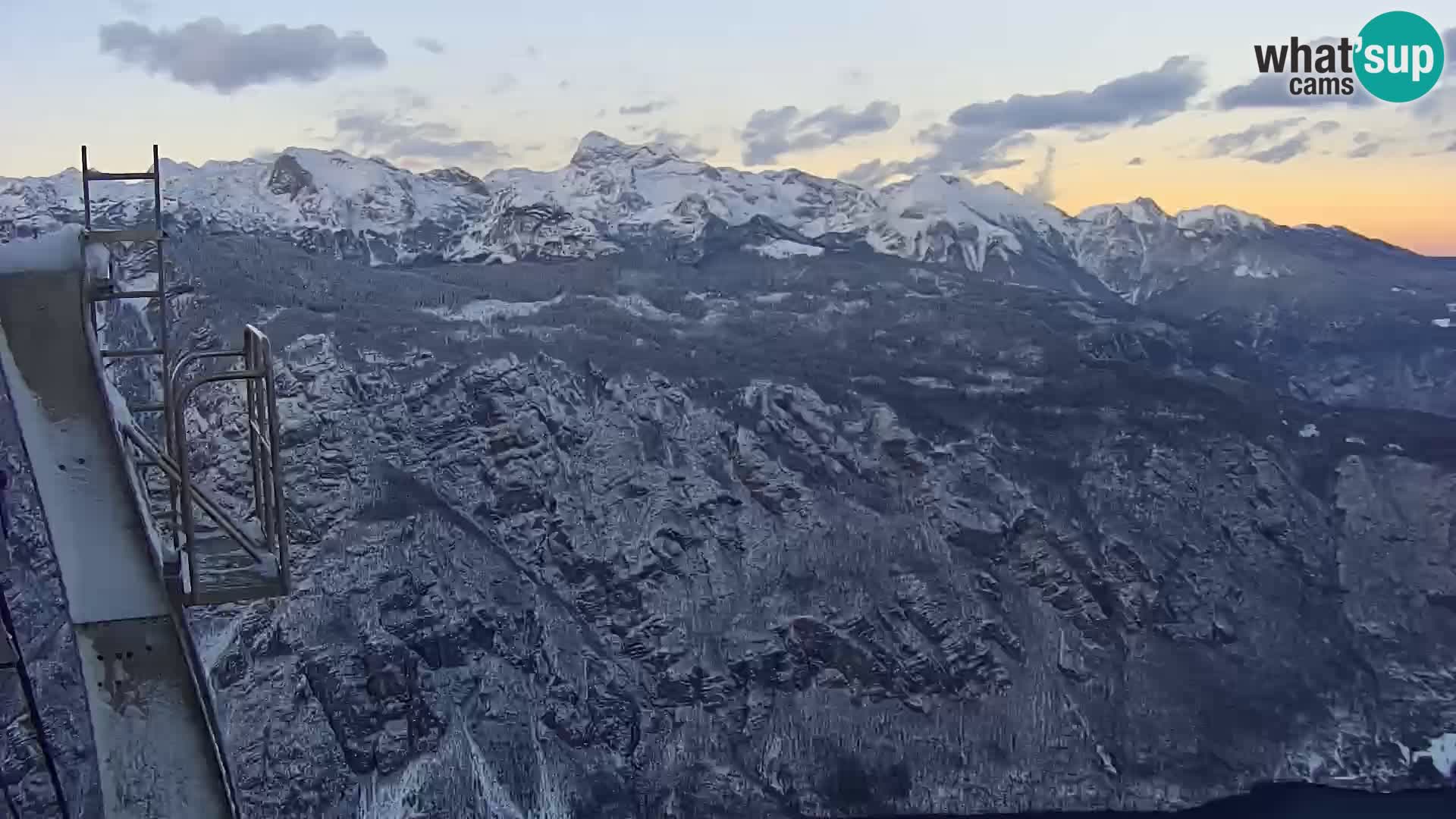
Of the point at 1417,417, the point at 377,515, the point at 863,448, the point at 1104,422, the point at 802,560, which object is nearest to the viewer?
the point at 377,515

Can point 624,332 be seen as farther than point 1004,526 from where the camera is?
Yes

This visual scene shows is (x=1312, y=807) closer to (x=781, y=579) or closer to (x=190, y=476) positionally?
(x=781, y=579)

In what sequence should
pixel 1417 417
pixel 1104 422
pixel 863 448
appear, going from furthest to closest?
pixel 1417 417 → pixel 1104 422 → pixel 863 448

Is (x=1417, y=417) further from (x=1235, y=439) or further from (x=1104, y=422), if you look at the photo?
(x=1104, y=422)

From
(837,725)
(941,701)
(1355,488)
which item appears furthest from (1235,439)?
(837,725)

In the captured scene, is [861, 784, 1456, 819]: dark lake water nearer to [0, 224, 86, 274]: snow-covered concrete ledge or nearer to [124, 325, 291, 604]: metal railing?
[124, 325, 291, 604]: metal railing

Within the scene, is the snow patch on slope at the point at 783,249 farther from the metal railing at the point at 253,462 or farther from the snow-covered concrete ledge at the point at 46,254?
the snow-covered concrete ledge at the point at 46,254

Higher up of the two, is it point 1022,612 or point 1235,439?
point 1235,439

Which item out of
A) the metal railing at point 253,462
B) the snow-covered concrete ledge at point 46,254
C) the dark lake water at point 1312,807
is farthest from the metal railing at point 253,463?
the dark lake water at point 1312,807

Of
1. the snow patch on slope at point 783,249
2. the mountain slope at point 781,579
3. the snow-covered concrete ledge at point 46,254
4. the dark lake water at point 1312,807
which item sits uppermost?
the snow patch on slope at point 783,249
